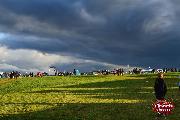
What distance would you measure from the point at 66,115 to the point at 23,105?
10.6 m

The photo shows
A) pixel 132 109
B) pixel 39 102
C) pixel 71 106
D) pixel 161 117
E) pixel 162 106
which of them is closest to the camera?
pixel 162 106

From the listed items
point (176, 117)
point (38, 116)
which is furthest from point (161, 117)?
point (38, 116)

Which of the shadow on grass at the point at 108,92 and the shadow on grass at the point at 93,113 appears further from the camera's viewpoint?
the shadow on grass at the point at 108,92

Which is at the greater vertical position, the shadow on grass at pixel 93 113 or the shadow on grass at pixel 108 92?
the shadow on grass at pixel 108 92

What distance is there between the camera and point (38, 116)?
38.8 m

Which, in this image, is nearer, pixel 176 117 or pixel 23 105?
pixel 176 117

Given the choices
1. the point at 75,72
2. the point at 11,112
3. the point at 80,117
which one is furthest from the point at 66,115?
the point at 75,72

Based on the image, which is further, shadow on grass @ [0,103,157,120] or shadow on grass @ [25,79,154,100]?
shadow on grass @ [25,79,154,100]

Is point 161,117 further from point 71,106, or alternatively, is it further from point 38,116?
point 71,106

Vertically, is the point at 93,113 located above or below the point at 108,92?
below

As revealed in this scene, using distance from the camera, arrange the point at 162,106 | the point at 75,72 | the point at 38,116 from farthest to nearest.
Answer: the point at 75,72 → the point at 38,116 → the point at 162,106

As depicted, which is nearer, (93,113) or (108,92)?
(93,113)

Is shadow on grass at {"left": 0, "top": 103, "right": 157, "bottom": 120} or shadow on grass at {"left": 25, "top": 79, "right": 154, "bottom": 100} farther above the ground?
shadow on grass at {"left": 25, "top": 79, "right": 154, "bottom": 100}

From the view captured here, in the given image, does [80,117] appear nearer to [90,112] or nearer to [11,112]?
[90,112]
